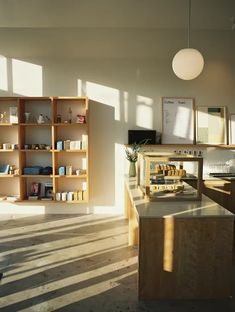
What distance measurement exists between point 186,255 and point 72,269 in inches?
50.5

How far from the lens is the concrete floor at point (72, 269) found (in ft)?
7.90

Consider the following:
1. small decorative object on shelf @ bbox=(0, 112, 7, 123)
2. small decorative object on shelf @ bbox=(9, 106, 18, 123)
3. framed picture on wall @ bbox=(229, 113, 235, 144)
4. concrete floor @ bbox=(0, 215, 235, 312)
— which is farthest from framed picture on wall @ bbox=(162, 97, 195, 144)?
small decorative object on shelf @ bbox=(0, 112, 7, 123)

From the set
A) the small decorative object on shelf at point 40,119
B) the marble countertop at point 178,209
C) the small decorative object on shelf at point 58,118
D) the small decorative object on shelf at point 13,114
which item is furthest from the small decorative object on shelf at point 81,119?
the marble countertop at point 178,209

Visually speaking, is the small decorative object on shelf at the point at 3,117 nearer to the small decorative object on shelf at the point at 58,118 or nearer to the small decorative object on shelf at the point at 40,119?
the small decorative object on shelf at the point at 40,119

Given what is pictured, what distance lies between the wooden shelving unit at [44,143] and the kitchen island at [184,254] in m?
2.49

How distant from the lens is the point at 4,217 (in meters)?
4.81

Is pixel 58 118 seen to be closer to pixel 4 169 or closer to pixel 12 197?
pixel 4 169

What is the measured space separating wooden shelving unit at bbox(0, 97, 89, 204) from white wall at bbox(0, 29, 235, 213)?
18 centimetres

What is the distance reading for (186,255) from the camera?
2385 mm

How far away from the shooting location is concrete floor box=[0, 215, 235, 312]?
2.41 metres

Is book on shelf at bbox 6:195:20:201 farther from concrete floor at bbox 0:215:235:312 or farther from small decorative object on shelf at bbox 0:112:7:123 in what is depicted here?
small decorative object on shelf at bbox 0:112:7:123

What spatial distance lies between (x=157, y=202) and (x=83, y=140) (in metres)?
2.36

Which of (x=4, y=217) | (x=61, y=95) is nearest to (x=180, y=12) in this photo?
(x=61, y=95)

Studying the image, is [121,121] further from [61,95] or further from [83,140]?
[61,95]
